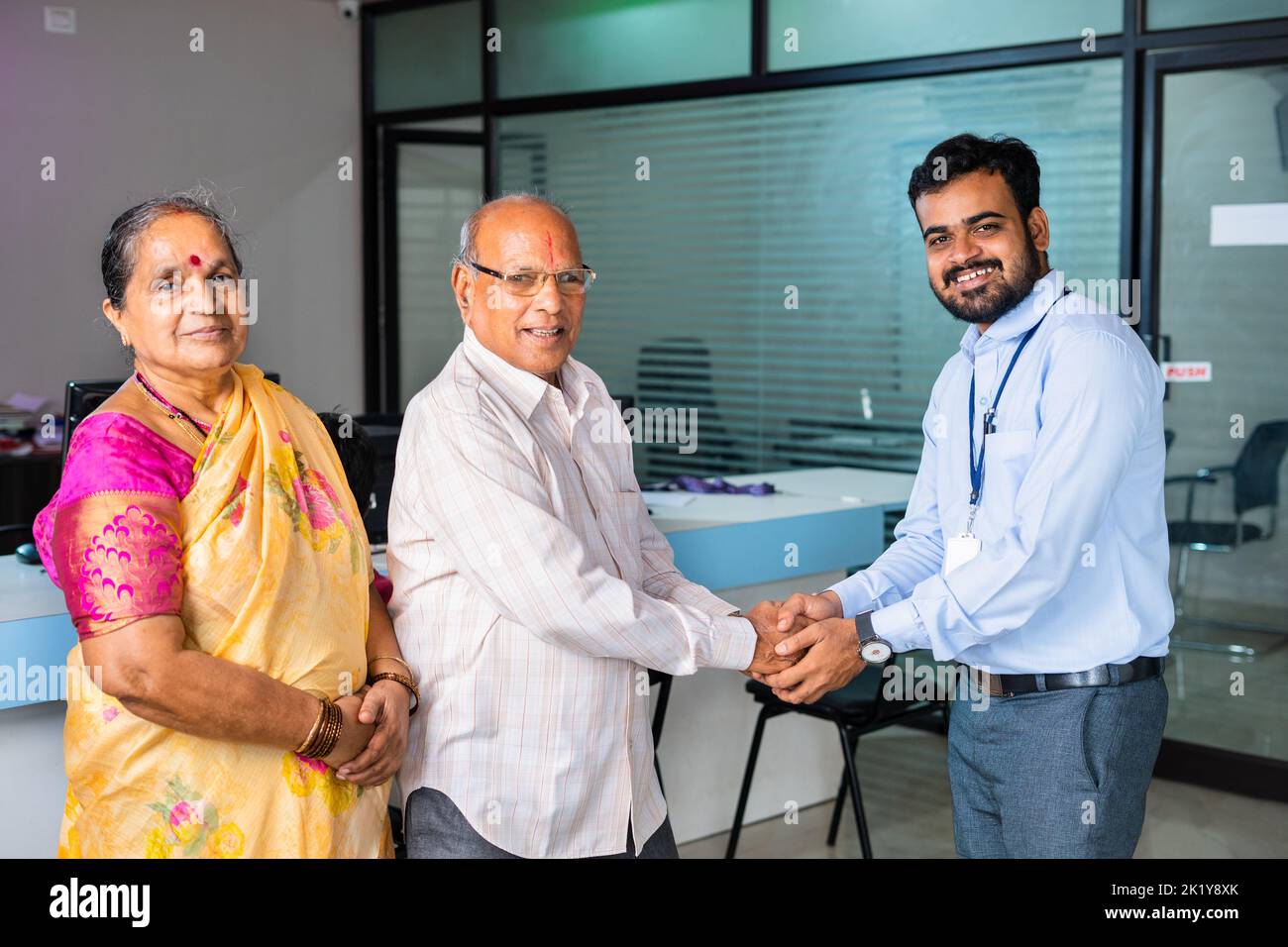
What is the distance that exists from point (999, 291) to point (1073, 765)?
718 mm

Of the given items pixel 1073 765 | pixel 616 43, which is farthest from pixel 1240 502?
pixel 616 43

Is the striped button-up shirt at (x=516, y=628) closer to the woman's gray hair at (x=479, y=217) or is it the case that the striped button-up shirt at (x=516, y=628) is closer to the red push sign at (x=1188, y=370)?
the woman's gray hair at (x=479, y=217)

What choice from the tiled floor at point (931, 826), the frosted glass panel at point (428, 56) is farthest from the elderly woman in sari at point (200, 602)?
the frosted glass panel at point (428, 56)

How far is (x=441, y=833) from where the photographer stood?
6.08 ft

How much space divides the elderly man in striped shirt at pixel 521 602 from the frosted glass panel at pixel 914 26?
3029mm

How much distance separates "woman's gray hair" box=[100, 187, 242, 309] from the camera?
1.75 metres

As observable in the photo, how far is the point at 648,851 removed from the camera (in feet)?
6.46

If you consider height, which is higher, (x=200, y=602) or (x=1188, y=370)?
(x=1188, y=370)

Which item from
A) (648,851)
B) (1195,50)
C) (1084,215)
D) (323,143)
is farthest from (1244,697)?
(323,143)

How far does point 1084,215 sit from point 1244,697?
1.62 metres

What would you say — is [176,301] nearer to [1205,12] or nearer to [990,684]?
[990,684]

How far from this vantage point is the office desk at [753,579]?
329 centimetres

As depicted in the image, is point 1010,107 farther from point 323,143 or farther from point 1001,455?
point 323,143

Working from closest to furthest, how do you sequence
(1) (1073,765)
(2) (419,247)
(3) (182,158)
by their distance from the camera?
(1) (1073,765), (3) (182,158), (2) (419,247)
